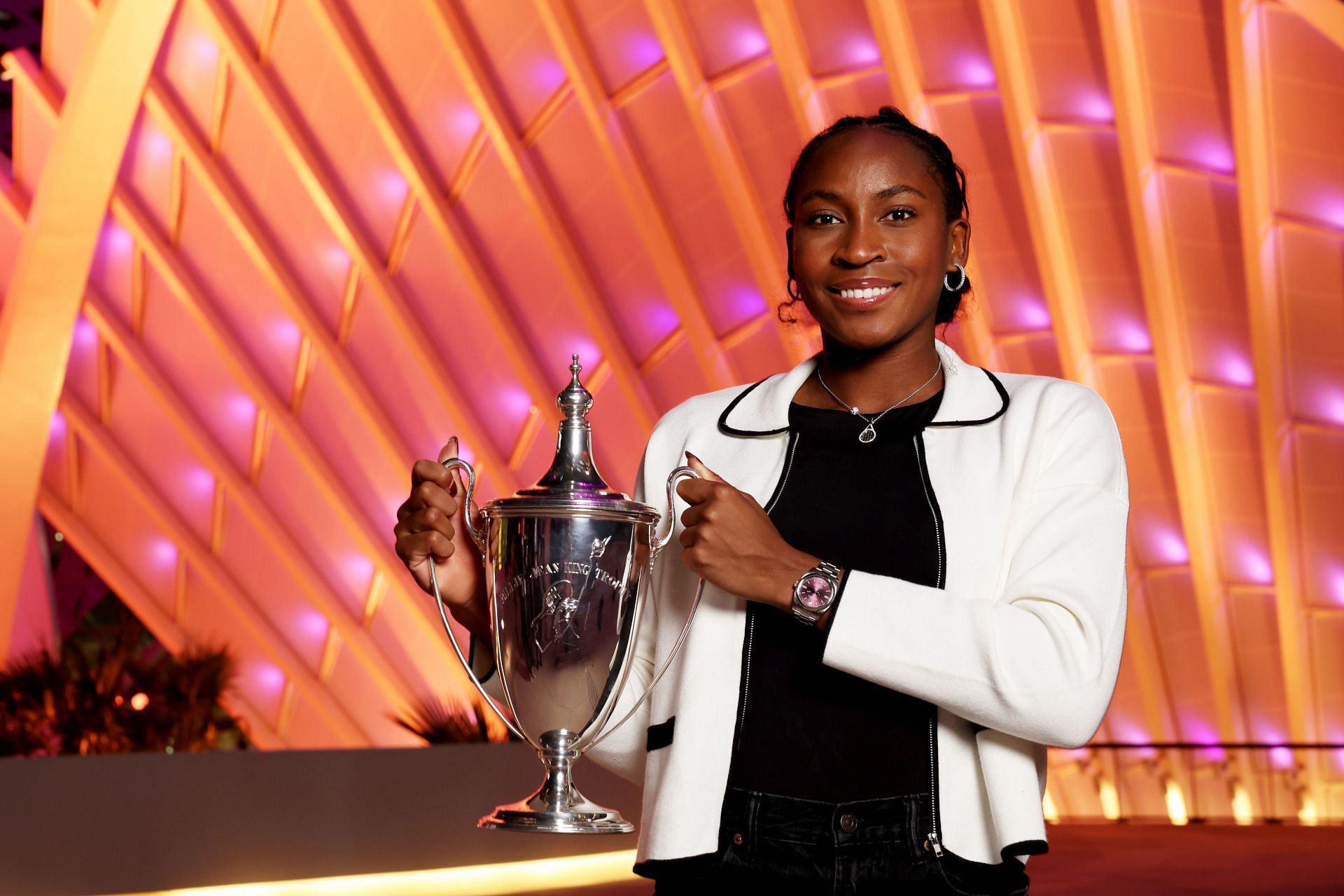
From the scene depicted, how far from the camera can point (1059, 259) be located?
45.5 ft

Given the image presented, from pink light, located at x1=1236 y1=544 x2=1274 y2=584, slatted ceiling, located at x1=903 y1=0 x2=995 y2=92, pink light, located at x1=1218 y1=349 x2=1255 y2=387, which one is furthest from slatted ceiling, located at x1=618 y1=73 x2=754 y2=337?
pink light, located at x1=1236 y1=544 x2=1274 y2=584

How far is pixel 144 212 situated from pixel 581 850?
11.8 m

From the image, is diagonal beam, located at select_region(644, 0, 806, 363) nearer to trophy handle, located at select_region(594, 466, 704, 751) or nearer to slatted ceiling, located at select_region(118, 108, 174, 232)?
slatted ceiling, located at select_region(118, 108, 174, 232)

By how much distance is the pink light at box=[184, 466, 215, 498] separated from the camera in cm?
2181

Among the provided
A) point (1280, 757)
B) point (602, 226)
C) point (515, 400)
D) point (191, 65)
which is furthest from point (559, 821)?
point (191, 65)

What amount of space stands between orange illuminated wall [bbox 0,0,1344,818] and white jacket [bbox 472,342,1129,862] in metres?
9.31

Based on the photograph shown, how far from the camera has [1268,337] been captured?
13266 mm

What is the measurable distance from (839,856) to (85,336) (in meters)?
21.3

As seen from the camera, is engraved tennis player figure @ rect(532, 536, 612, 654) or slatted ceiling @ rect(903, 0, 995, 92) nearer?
engraved tennis player figure @ rect(532, 536, 612, 654)

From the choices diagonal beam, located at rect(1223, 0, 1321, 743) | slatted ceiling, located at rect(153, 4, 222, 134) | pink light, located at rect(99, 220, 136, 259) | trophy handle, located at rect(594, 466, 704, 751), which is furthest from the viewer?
pink light, located at rect(99, 220, 136, 259)

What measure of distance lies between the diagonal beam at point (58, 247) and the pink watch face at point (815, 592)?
15.6 metres

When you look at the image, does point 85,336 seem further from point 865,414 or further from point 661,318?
point 865,414

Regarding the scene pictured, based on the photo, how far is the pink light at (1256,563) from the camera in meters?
15.5

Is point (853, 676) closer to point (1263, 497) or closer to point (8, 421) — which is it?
point (1263, 497)
